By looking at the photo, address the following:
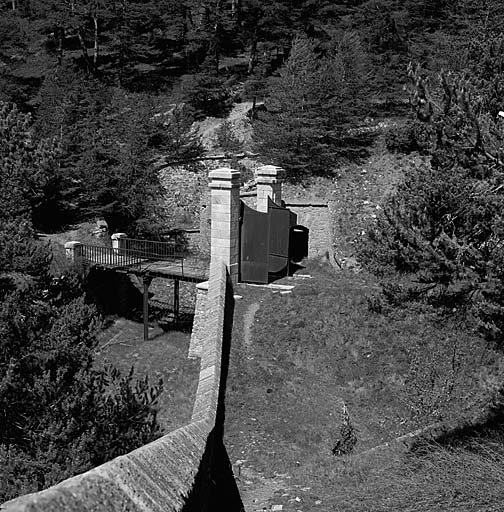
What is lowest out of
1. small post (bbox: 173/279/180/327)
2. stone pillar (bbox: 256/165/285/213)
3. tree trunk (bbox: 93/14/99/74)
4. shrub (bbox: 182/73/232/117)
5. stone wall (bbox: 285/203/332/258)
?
small post (bbox: 173/279/180/327)

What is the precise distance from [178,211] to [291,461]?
2032 centimetres

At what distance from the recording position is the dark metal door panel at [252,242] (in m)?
14.2

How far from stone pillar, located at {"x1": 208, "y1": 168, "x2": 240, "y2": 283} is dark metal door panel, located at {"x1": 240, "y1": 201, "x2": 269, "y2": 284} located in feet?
0.53

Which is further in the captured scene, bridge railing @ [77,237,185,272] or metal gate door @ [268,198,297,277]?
bridge railing @ [77,237,185,272]

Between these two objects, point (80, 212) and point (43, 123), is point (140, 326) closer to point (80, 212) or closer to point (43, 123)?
point (80, 212)

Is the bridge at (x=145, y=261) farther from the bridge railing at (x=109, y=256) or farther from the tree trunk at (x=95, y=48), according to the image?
the tree trunk at (x=95, y=48)

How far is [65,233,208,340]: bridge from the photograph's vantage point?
1973 cm

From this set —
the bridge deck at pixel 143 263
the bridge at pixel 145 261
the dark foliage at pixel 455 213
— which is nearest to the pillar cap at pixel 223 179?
the dark foliage at pixel 455 213

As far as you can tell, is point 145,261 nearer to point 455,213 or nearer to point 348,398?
point 348,398

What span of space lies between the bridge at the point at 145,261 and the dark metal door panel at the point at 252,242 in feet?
15.9

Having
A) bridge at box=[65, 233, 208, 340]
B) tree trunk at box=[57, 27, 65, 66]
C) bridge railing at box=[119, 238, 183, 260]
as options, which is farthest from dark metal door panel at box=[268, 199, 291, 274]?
tree trunk at box=[57, 27, 65, 66]

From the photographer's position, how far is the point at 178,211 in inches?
1108

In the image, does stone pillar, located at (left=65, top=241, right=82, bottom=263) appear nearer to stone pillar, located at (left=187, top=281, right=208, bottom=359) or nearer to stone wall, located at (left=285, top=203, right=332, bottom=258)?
stone wall, located at (left=285, top=203, right=332, bottom=258)

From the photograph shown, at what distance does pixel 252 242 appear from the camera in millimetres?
14227
